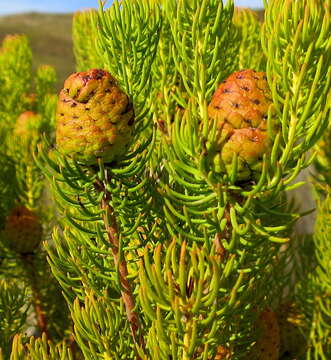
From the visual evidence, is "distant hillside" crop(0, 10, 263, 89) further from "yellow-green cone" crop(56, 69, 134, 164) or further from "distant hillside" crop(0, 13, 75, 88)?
"yellow-green cone" crop(56, 69, 134, 164)

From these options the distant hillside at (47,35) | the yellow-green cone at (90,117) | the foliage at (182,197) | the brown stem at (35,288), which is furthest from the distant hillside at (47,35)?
the yellow-green cone at (90,117)

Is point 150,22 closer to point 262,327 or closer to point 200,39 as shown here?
point 200,39

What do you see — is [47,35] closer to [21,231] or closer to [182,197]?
[21,231]

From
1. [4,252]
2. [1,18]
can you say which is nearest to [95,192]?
[4,252]

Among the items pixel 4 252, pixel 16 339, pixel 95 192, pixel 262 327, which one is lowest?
pixel 4 252

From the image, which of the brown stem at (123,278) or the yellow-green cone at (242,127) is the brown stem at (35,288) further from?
the yellow-green cone at (242,127)

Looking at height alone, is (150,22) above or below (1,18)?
above
